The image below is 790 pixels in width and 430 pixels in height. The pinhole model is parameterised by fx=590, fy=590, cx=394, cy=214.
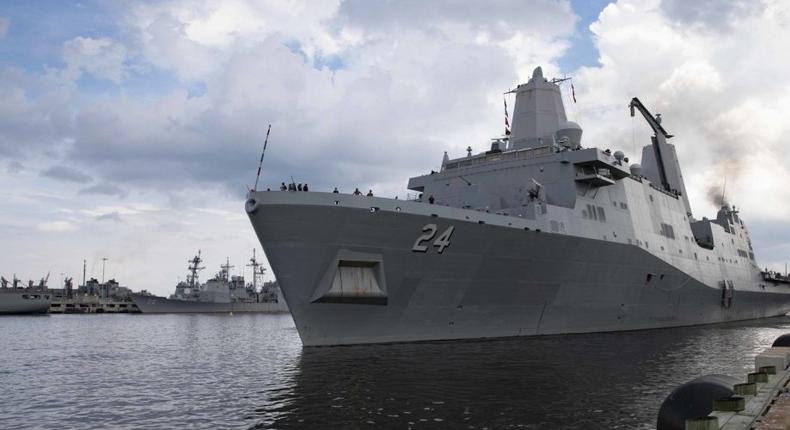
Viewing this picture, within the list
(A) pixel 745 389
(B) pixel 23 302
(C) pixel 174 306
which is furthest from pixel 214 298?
(A) pixel 745 389

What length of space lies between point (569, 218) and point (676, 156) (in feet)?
69.9

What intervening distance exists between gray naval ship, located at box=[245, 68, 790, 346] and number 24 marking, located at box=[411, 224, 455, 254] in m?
0.04

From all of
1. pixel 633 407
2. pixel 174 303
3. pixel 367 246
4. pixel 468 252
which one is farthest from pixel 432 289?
pixel 174 303

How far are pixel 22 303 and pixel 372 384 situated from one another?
7152 cm

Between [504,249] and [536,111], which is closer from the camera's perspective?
[504,249]

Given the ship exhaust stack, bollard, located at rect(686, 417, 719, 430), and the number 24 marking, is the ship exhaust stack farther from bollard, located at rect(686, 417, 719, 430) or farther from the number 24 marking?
bollard, located at rect(686, 417, 719, 430)

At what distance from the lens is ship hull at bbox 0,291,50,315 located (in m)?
69.2

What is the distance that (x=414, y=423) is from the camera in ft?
32.6

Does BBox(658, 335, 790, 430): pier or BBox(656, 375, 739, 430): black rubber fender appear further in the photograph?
BBox(656, 375, 739, 430): black rubber fender

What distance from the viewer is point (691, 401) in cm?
703

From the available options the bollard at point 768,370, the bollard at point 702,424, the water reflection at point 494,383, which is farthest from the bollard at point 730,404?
the bollard at point 768,370

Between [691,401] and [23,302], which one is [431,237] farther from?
[23,302]

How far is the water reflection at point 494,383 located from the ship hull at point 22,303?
217 feet

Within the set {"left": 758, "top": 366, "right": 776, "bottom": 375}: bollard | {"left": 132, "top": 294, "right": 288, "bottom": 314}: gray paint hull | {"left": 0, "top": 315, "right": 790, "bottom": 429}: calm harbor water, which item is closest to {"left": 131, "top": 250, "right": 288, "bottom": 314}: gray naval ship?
{"left": 132, "top": 294, "right": 288, "bottom": 314}: gray paint hull
